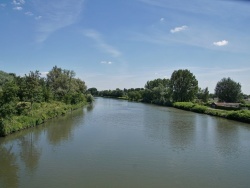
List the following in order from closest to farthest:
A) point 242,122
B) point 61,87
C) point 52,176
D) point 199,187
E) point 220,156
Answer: point 199,187
point 52,176
point 220,156
point 242,122
point 61,87

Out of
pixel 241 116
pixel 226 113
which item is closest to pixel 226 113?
pixel 226 113

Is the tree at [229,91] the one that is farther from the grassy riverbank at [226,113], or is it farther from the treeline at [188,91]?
the grassy riverbank at [226,113]

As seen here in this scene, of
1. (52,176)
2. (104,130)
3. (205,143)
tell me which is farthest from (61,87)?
(52,176)

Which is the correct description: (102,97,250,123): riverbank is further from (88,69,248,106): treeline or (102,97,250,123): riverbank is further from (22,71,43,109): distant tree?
(22,71,43,109): distant tree

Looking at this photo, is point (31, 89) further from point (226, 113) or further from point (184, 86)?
point (184, 86)

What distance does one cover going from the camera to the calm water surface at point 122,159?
12.8 m

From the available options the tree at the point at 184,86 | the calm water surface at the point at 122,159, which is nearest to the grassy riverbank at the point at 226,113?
the calm water surface at the point at 122,159

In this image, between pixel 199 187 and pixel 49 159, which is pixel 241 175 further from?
pixel 49 159

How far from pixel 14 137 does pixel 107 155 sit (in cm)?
948

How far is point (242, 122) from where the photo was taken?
3769 cm

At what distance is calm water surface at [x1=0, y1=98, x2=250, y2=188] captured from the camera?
12.8m

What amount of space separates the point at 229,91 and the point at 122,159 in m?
76.0

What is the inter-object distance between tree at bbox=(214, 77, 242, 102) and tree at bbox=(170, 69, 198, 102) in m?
11.7

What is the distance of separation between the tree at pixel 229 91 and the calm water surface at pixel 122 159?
205 feet
